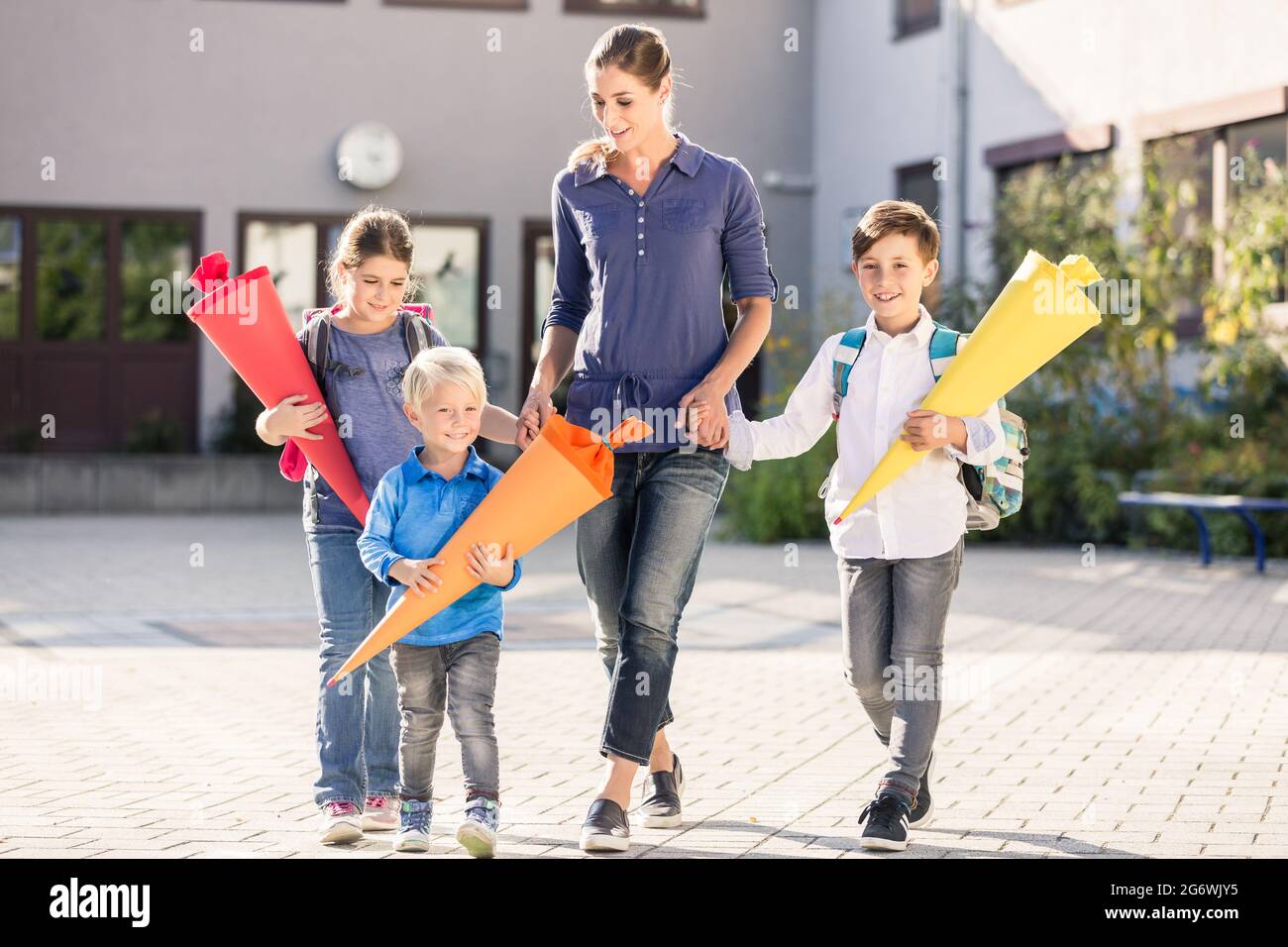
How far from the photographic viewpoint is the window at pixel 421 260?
18.8 m

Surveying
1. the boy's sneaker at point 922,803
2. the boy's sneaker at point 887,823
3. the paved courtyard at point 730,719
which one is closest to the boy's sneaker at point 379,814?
the paved courtyard at point 730,719

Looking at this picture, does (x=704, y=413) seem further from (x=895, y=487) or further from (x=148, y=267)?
(x=148, y=267)

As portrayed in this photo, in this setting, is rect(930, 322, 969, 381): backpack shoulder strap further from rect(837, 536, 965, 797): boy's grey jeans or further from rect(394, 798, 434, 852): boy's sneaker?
rect(394, 798, 434, 852): boy's sneaker

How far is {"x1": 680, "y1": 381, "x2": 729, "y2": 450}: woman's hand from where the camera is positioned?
4.56 m

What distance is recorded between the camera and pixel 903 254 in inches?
188

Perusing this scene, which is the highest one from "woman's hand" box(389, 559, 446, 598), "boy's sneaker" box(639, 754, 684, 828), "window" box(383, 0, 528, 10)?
"window" box(383, 0, 528, 10)

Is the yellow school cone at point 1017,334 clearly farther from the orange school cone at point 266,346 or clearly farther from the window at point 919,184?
the window at point 919,184

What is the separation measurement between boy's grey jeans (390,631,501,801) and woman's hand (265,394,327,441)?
0.61 meters

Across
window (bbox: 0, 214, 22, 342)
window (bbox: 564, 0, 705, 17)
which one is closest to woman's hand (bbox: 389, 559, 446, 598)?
window (bbox: 0, 214, 22, 342)

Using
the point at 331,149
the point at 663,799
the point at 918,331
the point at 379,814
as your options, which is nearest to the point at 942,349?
the point at 918,331

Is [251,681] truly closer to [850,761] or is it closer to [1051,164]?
[850,761]
